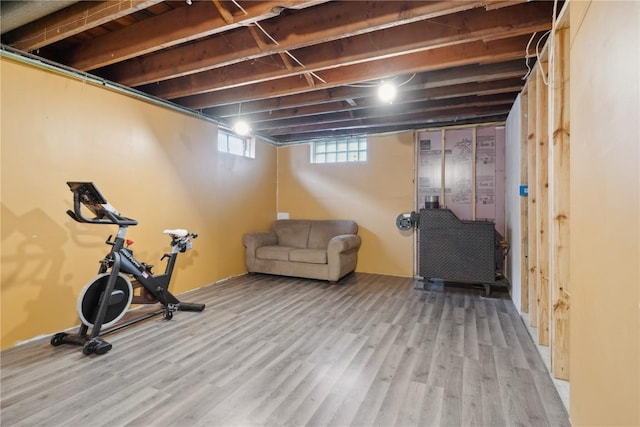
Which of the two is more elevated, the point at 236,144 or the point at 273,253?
the point at 236,144

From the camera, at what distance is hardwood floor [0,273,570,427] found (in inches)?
65.6

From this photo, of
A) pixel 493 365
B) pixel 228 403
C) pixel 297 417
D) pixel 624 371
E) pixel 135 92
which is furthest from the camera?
pixel 135 92

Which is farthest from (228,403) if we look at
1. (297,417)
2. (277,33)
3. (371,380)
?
(277,33)

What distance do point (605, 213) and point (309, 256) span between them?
3.69m

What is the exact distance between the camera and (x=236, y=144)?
5004 millimetres

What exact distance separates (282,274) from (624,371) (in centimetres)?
417

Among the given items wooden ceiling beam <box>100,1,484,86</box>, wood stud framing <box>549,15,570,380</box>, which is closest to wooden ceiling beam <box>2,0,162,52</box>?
wooden ceiling beam <box>100,1,484,86</box>

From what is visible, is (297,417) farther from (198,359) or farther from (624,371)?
(624,371)

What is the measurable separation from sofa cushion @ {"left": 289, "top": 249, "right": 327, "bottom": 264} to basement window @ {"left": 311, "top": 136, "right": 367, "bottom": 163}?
190 centimetres

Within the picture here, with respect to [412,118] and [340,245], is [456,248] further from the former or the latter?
[412,118]

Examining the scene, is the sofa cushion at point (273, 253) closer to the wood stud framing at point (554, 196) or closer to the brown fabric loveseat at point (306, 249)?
the brown fabric loveseat at point (306, 249)

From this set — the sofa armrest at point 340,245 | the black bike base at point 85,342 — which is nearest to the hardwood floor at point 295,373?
the black bike base at point 85,342

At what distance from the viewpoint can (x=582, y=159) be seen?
1425mm

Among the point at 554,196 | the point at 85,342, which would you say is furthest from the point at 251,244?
the point at 554,196
